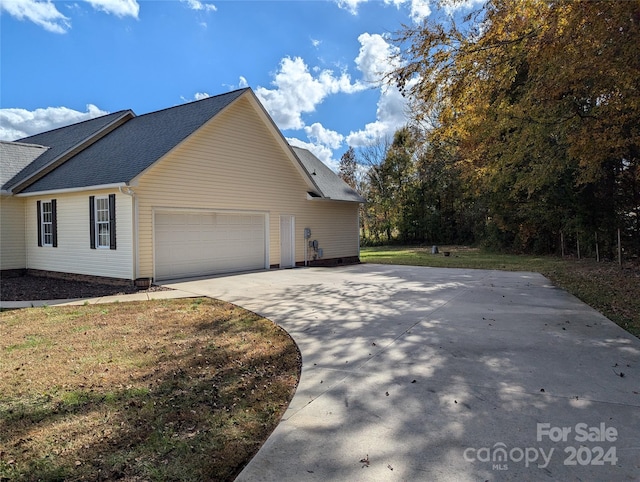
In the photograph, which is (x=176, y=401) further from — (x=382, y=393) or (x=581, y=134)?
(x=581, y=134)

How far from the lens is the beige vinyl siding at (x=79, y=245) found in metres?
10.5

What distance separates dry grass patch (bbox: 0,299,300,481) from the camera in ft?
8.70

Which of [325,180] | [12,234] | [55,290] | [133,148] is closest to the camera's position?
[55,290]

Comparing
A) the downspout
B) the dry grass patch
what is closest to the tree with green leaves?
the dry grass patch

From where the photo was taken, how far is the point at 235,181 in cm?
1322

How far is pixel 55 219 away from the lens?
12453 mm

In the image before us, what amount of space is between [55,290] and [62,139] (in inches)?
355

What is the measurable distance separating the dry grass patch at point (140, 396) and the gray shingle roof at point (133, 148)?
5.61 metres

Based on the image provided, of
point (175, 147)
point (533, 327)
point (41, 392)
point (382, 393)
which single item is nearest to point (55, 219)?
point (175, 147)

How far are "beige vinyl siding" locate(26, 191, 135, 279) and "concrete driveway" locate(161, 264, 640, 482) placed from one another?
17.2ft

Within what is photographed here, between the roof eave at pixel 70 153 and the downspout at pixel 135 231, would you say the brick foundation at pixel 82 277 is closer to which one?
the downspout at pixel 135 231

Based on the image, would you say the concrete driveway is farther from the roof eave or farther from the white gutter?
the roof eave

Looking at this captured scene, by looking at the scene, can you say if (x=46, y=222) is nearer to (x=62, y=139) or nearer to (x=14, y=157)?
(x=14, y=157)

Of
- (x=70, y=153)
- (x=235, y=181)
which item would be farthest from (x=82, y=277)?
(x=235, y=181)
